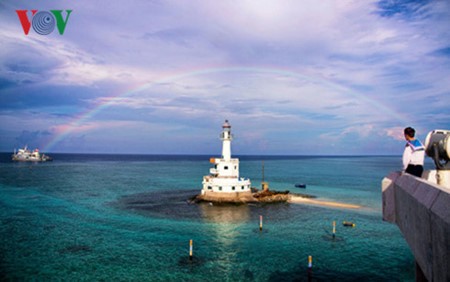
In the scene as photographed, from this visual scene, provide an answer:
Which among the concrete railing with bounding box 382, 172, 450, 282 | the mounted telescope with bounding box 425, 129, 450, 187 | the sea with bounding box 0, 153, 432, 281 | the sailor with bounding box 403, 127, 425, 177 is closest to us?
the concrete railing with bounding box 382, 172, 450, 282

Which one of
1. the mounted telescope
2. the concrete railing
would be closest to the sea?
the mounted telescope

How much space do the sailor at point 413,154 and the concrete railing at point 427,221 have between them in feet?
2.56

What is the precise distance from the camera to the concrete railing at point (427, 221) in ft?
13.8

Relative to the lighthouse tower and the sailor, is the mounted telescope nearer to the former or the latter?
the sailor

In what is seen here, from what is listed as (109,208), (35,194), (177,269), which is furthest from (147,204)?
(177,269)

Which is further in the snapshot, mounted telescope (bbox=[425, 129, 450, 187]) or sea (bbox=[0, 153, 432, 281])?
sea (bbox=[0, 153, 432, 281])

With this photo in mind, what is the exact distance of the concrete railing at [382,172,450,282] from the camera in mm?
4191

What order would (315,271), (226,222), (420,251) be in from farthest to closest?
(226,222), (315,271), (420,251)

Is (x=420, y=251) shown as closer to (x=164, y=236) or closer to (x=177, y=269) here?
(x=177, y=269)

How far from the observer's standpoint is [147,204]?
6219 cm

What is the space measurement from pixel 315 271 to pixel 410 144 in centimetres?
2194

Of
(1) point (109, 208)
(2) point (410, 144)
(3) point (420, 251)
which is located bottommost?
(1) point (109, 208)

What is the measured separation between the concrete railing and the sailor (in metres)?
0.78

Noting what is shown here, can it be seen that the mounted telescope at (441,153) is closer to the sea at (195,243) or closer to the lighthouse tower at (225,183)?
Result: the sea at (195,243)
